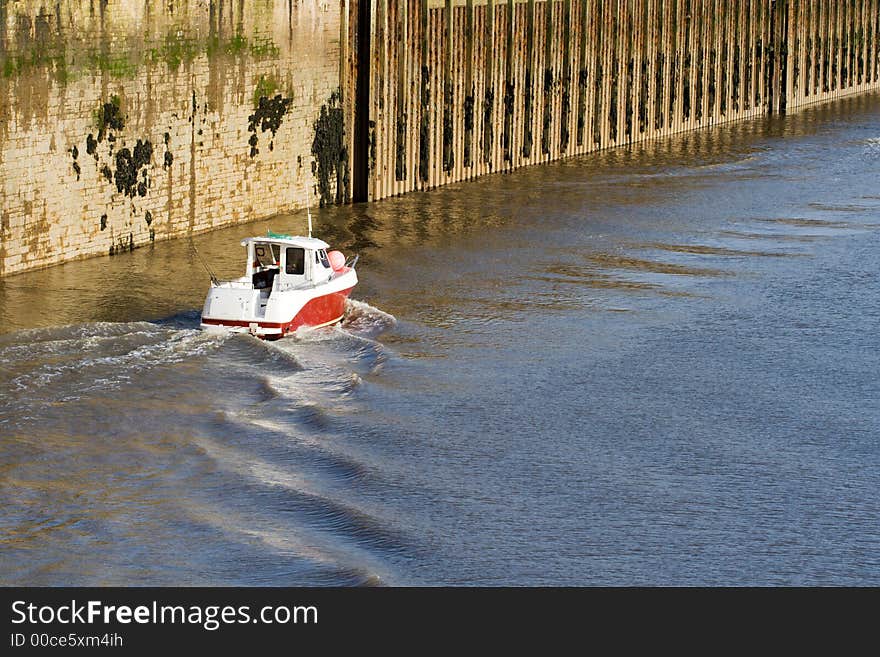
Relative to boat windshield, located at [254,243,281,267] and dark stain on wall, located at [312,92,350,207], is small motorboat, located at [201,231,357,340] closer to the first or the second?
boat windshield, located at [254,243,281,267]

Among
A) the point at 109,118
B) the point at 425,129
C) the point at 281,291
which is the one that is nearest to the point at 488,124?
the point at 425,129

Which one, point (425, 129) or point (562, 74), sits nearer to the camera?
point (425, 129)

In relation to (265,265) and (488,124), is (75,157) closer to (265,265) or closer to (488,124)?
(265,265)

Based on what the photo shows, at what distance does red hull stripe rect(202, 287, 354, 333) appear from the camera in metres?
24.2

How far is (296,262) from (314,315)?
1086mm

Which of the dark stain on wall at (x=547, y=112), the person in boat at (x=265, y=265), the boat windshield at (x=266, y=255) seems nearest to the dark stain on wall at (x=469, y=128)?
the dark stain on wall at (x=547, y=112)

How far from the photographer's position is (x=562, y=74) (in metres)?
44.3

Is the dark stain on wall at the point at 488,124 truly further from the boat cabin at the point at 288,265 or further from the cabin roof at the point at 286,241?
the cabin roof at the point at 286,241

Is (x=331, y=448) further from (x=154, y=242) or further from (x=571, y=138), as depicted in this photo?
(x=571, y=138)

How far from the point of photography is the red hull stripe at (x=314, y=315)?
24156 mm

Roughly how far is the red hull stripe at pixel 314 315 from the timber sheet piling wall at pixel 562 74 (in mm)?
11685

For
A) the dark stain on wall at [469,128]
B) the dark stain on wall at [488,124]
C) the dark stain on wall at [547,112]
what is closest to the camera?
the dark stain on wall at [469,128]

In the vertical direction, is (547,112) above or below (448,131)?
above

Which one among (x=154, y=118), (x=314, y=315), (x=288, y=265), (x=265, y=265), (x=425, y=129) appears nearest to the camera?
(x=314, y=315)
